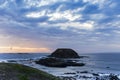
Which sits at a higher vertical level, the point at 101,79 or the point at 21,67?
the point at 21,67

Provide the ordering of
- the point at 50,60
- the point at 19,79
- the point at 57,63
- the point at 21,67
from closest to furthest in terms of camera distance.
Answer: the point at 19,79, the point at 21,67, the point at 57,63, the point at 50,60

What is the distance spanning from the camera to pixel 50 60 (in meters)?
133

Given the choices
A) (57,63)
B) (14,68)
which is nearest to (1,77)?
(14,68)

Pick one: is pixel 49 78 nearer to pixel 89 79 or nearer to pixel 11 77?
pixel 11 77

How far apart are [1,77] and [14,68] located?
3.11 meters

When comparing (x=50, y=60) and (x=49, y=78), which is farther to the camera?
(x=50, y=60)

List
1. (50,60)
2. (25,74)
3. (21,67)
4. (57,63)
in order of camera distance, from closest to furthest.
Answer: (25,74) → (21,67) → (57,63) → (50,60)

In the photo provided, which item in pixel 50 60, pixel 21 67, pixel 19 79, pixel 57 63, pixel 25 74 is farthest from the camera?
pixel 50 60

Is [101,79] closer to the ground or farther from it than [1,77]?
closer to the ground

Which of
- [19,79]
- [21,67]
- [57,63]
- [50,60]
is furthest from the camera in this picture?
[50,60]

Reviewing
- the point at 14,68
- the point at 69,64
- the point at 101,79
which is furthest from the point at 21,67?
the point at 69,64

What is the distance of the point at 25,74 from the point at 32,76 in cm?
87

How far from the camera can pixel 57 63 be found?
123m

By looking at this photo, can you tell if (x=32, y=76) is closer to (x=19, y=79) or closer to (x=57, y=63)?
(x=19, y=79)
